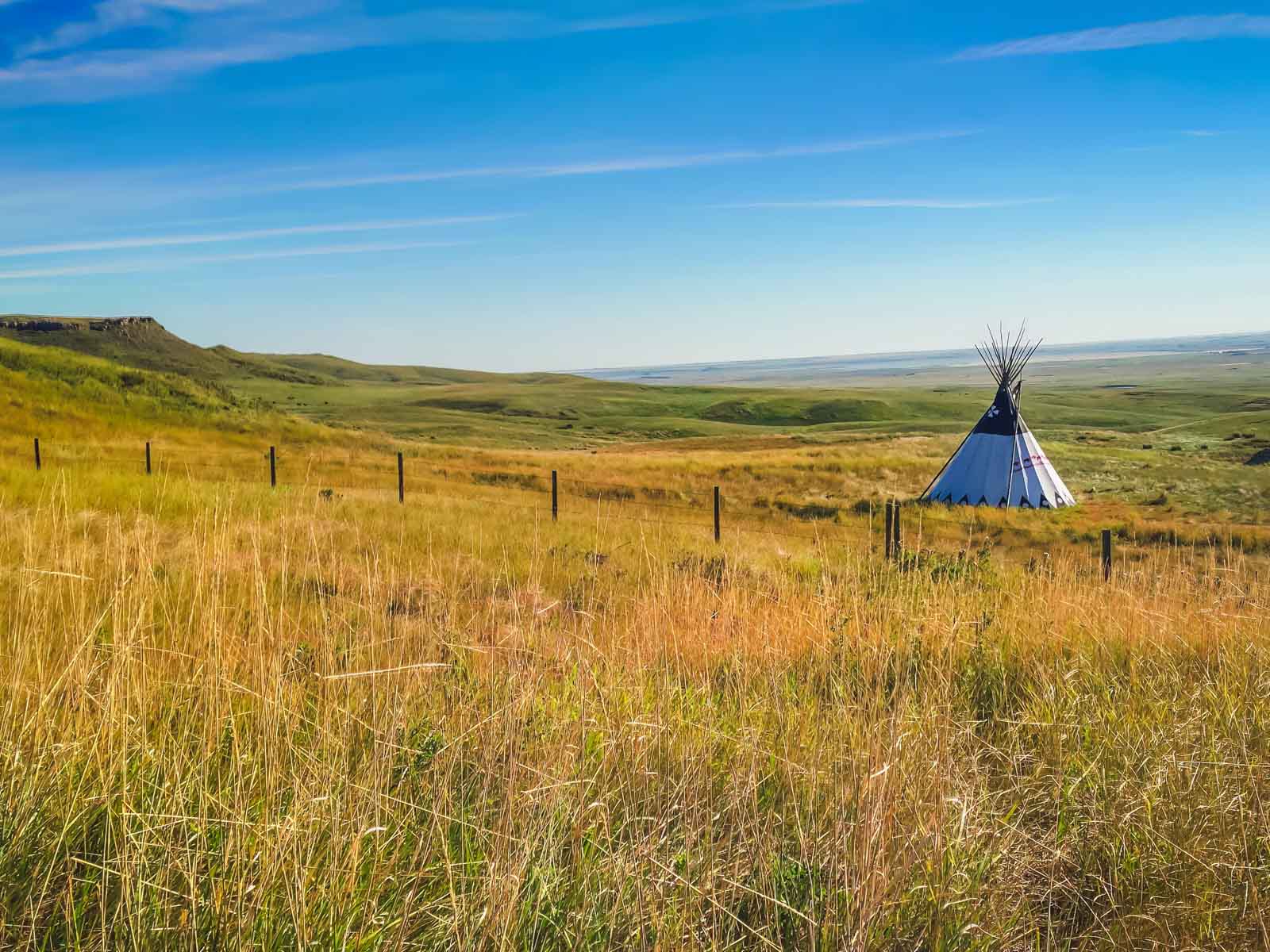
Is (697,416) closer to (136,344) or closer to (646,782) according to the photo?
(136,344)

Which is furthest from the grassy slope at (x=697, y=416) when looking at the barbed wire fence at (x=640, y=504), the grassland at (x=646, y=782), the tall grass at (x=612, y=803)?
the tall grass at (x=612, y=803)

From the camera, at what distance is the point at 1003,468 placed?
84.5 feet

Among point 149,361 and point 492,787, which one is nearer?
point 492,787

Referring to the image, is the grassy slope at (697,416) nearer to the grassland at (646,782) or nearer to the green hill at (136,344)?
the green hill at (136,344)

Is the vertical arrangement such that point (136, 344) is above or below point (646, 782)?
above

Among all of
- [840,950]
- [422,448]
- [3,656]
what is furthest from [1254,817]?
[422,448]

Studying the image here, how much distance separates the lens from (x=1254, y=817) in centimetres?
304

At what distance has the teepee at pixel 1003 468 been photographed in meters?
25.3

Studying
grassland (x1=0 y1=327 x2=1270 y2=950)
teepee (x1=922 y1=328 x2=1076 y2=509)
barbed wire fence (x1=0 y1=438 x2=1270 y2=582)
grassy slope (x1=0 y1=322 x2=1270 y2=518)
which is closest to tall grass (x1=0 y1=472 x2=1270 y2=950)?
grassland (x1=0 y1=327 x2=1270 y2=950)

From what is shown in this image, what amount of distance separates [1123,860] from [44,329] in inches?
6862

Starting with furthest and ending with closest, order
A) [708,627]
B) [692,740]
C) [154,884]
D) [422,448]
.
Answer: [422,448] < [708,627] < [692,740] < [154,884]

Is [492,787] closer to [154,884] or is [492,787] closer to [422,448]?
[154,884]

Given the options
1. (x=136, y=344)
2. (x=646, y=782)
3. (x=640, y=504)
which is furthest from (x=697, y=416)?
(x=646, y=782)

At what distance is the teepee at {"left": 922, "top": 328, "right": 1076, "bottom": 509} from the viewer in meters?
25.3
